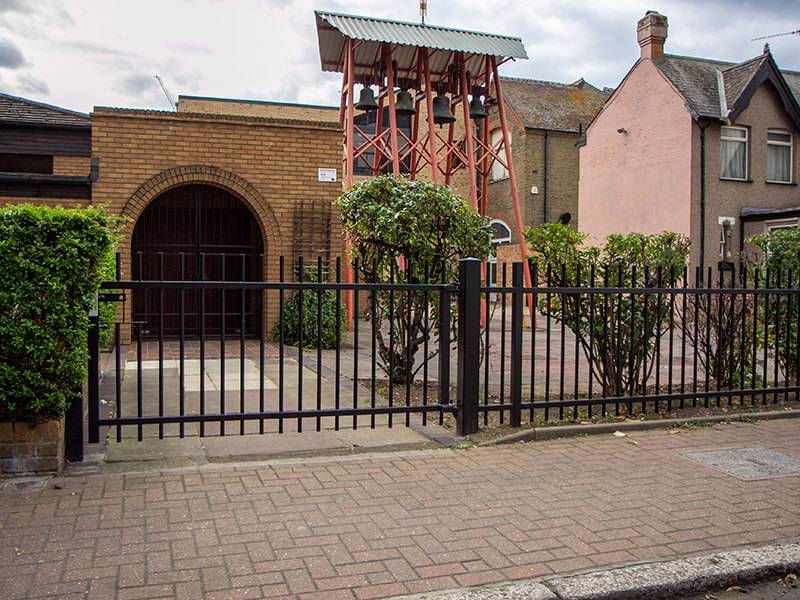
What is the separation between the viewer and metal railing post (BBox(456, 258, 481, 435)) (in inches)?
246

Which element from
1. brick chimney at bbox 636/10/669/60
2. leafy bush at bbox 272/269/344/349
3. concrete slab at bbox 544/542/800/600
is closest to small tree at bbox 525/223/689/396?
concrete slab at bbox 544/542/800/600

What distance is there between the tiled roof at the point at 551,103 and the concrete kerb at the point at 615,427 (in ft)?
76.3

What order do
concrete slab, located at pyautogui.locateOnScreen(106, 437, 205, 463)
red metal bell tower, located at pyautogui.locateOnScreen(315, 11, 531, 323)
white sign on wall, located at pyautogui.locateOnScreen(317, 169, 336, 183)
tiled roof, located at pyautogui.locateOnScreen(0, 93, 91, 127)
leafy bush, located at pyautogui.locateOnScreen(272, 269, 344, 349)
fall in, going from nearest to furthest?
concrete slab, located at pyautogui.locateOnScreen(106, 437, 205, 463) < leafy bush, located at pyautogui.locateOnScreen(272, 269, 344, 349) < white sign on wall, located at pyautogui.locateOnScreen(317, 169, 336, 183) < red metal bell tower, located at pyautogui.locateOnScreen(315, 11, 531, 323) < tiled roof, located at pyautogui.locateOnScreen(0, 93, 91, 127)

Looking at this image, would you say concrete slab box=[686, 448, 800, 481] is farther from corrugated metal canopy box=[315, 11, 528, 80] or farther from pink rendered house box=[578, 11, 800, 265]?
pink rendered house box=[578, 11, 800, 265]

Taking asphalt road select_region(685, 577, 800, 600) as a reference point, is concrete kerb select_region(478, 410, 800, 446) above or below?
above

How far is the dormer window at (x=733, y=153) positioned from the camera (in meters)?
22.5

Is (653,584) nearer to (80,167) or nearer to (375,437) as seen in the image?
(375,437)

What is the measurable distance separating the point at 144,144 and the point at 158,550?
10.9 metres

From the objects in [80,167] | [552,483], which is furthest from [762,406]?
[80,167]

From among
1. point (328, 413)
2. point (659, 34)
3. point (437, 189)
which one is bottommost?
point (328, 413)

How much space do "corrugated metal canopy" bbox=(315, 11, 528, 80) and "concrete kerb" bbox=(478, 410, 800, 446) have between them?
448 inches

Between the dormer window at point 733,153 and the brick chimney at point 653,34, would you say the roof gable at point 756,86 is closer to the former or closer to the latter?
the dormer window at point 733,153

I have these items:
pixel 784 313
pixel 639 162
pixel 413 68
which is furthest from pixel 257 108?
pixel 784 313

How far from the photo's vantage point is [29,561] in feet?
12.1
